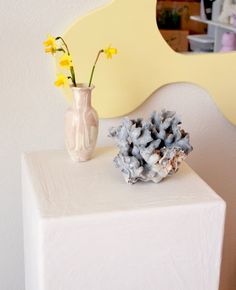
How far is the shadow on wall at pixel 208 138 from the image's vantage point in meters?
1.16

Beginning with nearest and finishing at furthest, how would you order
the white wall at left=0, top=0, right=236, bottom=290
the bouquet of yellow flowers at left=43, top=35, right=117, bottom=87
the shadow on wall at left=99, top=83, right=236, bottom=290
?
the bouquet of yellow flowers at left=43, top=35, right=117, bottom=87 → the white wall at left=0, top=0, right=236, bottom=290 → the shadow on wall at left=99, top=83, right=236, bottom=290

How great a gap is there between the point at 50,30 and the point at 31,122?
21cm

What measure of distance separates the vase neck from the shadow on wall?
19 cm

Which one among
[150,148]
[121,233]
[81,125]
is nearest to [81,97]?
[81,125]

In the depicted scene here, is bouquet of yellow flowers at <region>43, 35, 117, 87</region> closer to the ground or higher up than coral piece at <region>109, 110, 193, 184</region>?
higher up

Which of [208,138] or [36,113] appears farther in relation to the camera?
[208,138]

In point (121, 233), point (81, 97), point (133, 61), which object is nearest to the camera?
point (121, 233)

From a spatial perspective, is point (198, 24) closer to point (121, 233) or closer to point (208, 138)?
point (208, 138)

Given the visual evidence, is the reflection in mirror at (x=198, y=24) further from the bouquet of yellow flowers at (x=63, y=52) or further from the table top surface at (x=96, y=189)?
the table top surface at (x=96, y=189)

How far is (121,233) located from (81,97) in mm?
282

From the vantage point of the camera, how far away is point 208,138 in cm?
124

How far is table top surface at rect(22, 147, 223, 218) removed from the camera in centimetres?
83

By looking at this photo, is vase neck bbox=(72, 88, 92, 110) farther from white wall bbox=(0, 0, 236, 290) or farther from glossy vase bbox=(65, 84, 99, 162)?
white wall bbox=(0, 0, 236, 290)

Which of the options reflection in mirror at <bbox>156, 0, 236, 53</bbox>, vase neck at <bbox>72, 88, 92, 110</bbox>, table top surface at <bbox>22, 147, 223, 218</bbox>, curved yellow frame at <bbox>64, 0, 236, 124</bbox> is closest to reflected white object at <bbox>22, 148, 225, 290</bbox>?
table top surface at <bbox>22, 147, 223, 218</bbox>
